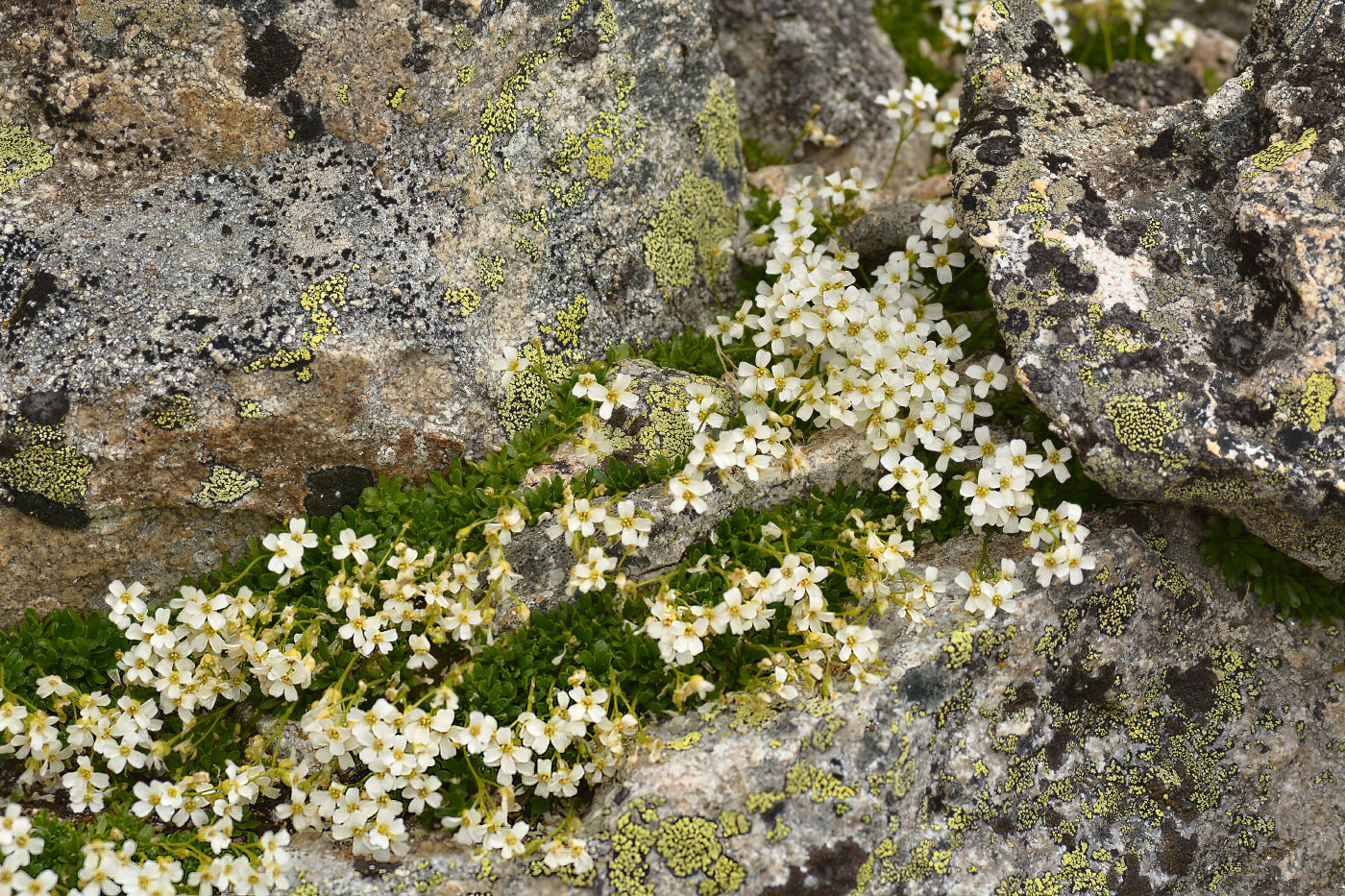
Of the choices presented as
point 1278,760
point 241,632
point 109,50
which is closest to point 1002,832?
point 1278,760

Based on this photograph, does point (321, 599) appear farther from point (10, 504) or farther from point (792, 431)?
point (792, 431)

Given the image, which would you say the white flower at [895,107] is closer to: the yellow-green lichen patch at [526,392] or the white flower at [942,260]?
the white flower at [942,260]

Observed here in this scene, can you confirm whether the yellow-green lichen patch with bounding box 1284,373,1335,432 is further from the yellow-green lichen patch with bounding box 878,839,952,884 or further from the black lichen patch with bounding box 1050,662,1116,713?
the yellow-green lichen patch with bounding box 878,839,952,884

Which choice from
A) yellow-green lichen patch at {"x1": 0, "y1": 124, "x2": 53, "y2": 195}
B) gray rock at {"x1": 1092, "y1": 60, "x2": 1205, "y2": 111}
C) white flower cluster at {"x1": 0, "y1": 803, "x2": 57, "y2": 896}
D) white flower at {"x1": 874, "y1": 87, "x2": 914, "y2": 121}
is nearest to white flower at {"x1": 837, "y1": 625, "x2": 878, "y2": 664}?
white flower cluster at {"x1": 0, "y1": 803, "x2": 57, "y2": 896}

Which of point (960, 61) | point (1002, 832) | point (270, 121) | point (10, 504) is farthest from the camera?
point (960, 61)

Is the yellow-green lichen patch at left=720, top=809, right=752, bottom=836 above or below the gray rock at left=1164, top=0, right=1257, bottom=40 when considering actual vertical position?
below

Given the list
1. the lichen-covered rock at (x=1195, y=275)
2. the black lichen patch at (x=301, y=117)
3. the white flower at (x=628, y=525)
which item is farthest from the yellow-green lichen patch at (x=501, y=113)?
the lichen-covered rock at (x=1195, y=275)
